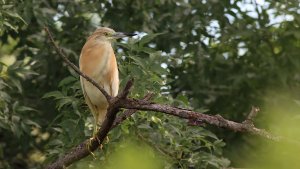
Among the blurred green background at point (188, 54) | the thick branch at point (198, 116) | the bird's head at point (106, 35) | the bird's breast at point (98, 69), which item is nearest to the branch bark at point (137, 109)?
the thick branch at point (198, 116)

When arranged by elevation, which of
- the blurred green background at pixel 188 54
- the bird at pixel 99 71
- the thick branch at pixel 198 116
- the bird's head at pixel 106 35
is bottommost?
the blurred green background at pixel 188 54

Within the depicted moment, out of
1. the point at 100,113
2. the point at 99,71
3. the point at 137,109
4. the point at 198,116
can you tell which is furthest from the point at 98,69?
the point at 198,116

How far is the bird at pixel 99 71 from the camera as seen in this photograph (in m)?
3.20

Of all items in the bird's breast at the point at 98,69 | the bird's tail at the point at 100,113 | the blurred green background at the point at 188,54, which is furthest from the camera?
the blurred green background at the point at 188,54

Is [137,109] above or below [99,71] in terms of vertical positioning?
above

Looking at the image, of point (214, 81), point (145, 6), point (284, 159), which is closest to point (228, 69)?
point (214, 81)

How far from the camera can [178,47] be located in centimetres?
534

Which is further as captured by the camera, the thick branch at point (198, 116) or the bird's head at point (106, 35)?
the bird's head at point (106, 35)

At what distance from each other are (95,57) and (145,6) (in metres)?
2.07

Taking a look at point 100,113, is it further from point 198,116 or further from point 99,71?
point 198,116

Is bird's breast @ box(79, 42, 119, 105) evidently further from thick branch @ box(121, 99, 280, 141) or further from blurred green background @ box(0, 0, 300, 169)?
blurred green background @ box(0, 0, 300, 169)

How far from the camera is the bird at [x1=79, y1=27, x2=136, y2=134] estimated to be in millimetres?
3201

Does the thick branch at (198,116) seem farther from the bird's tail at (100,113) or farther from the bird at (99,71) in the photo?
the bird's tail at (100,113)

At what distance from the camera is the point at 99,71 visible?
10.5 ft
